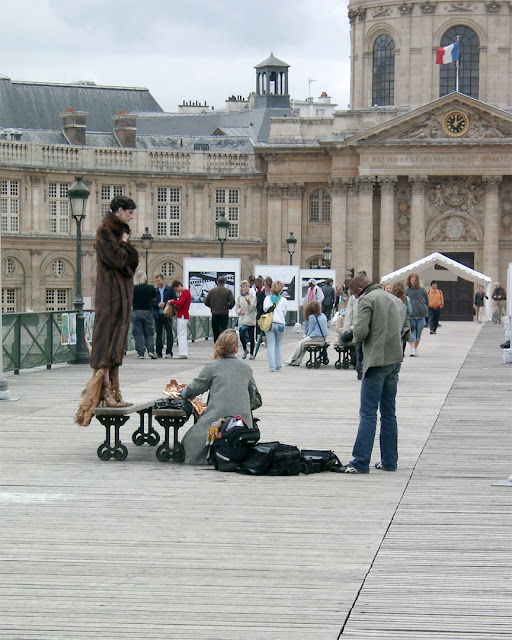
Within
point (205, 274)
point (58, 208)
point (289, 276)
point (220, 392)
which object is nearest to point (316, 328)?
point (205, 274)

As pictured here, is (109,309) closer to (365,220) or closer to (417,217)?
(417,217)

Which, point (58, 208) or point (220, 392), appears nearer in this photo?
point (220, 392)

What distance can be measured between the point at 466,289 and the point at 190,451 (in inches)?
2233

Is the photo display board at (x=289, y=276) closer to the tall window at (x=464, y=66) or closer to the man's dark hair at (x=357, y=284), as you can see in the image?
the tall window at (x=464, y=66)

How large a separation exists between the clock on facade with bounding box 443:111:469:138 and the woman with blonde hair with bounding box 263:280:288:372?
43.4 meters

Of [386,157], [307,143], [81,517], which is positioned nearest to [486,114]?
[386,157]

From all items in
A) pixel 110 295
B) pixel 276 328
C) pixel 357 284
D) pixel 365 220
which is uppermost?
pixel 365 220

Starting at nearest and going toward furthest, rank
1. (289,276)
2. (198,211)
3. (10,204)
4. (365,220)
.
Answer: (289,276) < (10,204) < (365,220) < (198,211)

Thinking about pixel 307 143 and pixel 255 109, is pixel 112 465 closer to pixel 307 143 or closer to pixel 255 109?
pixel 307 143

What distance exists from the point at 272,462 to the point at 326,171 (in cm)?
6107

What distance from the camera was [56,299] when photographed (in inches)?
2773

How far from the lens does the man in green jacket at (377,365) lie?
12.9m

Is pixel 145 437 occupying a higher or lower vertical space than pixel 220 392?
lower

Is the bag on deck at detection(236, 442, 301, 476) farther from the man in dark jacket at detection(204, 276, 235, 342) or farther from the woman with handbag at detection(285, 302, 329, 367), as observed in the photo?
the man in dark jacket at detection(204, 276, 235, 342)
